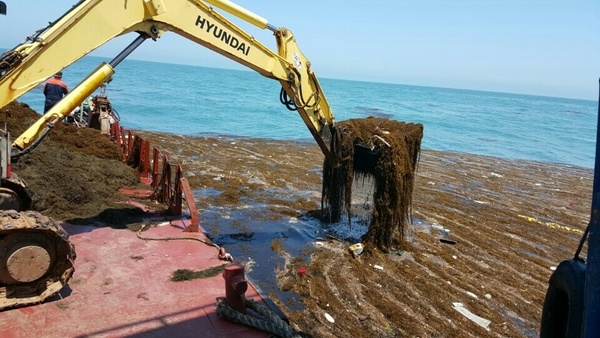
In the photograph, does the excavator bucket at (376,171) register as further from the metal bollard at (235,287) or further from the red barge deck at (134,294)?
the metal bollard at (235,287)

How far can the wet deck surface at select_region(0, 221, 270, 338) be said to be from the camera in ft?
12.6

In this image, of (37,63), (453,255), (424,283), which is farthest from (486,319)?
(37,63)

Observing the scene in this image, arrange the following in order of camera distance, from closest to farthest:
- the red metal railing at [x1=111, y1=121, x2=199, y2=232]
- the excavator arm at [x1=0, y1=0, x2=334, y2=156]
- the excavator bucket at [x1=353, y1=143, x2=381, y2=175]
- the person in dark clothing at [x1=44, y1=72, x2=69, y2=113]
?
the excavator arm at [x1=0, y1=0, x2=334, y2=156] < the red metal railing at [x1=111, y1=121, x2=199, y2=232] < the excavator bucket at [x1=353, y1=143, x2=381, y2=175] < the person in dark clothing at [x1=44, y1=72, x2=69, y2=113]

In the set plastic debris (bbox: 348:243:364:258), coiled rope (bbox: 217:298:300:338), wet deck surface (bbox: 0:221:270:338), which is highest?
coiled rope (bbox: 217:298:300:338)

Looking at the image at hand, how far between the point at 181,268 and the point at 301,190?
645 centimetres

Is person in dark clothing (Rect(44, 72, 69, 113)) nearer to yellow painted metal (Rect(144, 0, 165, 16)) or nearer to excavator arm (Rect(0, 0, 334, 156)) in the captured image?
excavator arm (Rect(0, 0, 334, 156))

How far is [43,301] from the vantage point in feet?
13.5

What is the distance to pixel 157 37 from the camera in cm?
561

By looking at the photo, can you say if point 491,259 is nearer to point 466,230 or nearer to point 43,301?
point 466,230

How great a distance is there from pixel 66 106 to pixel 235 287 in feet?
9.59

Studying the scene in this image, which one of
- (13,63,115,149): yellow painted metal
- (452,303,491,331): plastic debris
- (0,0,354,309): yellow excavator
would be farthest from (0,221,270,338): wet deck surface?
(452,303,491,331): plastic debris

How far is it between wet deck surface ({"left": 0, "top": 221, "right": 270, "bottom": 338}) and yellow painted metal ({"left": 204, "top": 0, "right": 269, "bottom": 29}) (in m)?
3.22

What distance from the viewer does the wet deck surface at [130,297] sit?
385 cm

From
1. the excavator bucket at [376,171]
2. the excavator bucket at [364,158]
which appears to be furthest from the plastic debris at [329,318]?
the excavator bucket at [364,158]
